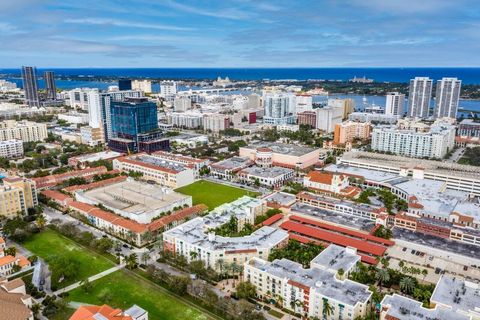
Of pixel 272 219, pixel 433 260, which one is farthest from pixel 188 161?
pixel 433 260

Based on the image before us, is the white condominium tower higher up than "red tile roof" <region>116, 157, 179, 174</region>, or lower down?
higher up

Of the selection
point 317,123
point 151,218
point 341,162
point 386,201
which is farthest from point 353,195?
point 317,123

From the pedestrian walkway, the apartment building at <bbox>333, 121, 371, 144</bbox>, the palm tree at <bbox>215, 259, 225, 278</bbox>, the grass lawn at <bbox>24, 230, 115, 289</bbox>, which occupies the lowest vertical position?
the pedestrian walkway

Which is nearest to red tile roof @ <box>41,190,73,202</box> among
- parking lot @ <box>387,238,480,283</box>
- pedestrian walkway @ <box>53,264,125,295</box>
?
pedestrian walkway @ <box>53,264,125,295</box>

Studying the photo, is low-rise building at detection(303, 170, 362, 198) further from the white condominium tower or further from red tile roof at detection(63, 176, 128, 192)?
the white condominium tower

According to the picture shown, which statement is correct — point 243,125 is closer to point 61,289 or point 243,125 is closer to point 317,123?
point 317,123

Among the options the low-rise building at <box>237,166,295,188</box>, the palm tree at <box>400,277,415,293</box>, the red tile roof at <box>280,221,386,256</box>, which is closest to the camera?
the palm tree at <box>400,277,415,293</box>

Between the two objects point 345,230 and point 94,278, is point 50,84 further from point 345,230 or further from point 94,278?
point 345,230
